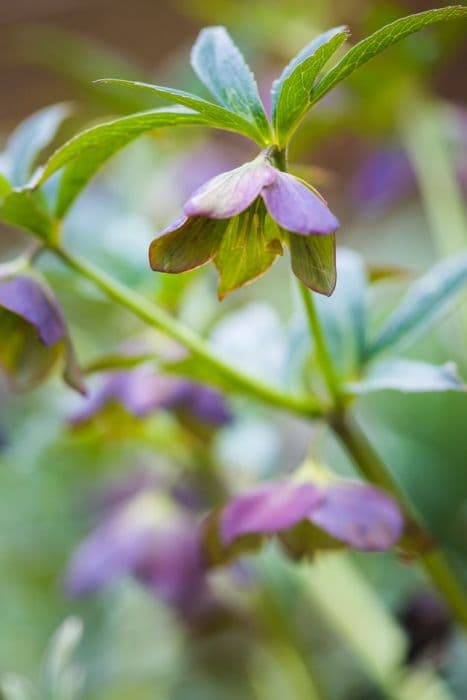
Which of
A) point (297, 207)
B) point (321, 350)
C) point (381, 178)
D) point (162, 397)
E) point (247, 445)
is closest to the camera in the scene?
point (297, 207)

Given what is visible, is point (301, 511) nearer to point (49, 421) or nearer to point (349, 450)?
point (349, 450)

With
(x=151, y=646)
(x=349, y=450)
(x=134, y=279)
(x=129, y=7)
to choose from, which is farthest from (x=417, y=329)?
(x=129, y=7)

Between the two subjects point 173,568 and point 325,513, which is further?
point 173,568

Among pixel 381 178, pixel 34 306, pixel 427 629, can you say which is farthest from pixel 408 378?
pixel 381 178

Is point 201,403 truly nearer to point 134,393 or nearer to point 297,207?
point 134,393

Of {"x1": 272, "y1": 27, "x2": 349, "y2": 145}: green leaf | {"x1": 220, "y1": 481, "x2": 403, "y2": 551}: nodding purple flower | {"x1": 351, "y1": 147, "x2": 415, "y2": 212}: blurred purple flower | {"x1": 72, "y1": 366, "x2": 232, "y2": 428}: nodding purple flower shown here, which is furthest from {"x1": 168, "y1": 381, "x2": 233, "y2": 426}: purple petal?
{"x1": 351, "y1": 147, "x2": 415, "y2": 212}: blurred purple flower

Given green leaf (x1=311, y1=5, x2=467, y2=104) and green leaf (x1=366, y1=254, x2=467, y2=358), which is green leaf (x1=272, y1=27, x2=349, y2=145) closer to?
green leaf (x1=311, y1=5, x2=467, y2=104)

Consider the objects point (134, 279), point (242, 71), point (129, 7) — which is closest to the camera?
point (242, 71)
